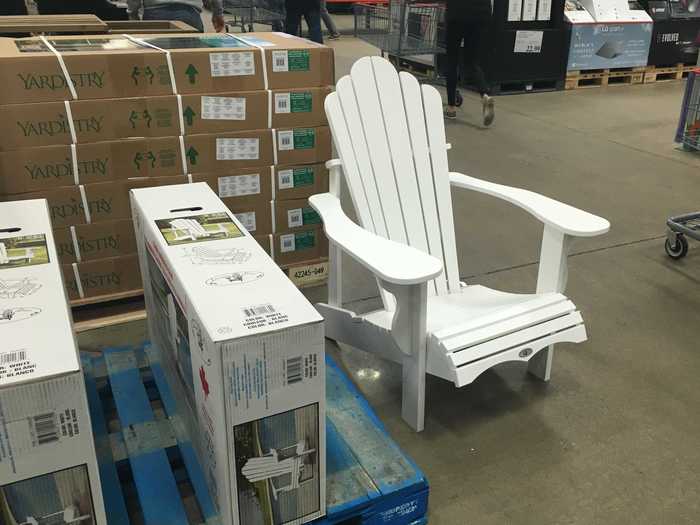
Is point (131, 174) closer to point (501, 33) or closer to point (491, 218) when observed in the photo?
point (491, 218)

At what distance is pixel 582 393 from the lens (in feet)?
7.13

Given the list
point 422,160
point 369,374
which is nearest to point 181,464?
point 369,374

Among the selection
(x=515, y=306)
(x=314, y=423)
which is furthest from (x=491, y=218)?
(x=314, y=423)

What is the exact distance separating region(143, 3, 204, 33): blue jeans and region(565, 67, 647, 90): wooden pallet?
4651 mm

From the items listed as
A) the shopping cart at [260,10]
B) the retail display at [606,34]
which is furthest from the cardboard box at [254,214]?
the shopping cart at [260,10]

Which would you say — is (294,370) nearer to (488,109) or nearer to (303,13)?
(488,109)

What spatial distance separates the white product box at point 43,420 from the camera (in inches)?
41.3

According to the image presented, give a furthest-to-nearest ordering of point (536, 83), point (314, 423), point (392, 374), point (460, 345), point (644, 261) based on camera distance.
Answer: point (536, 83) < point (644, 261) < point (392, 374) < point (460, 345) < point (314, 423)

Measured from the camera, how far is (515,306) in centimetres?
196

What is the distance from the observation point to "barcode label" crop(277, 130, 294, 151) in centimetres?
255

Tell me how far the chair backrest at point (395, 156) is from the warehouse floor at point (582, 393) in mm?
440

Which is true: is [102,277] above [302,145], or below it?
below

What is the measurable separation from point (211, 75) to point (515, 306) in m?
1.38

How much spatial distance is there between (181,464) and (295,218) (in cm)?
132
